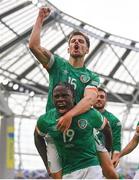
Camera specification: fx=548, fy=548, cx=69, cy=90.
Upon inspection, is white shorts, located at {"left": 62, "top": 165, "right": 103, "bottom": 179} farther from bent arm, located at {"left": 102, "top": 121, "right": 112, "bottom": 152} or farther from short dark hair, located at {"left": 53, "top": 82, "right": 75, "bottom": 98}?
short dark hair, located at {"left": 53, "top": 82, "right": 75, "bottom": 98}

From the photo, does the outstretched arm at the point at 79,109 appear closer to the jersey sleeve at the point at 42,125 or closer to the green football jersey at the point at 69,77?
the green football jersey at the point at 69,77

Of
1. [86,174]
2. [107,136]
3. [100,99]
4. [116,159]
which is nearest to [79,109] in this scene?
[86,174]

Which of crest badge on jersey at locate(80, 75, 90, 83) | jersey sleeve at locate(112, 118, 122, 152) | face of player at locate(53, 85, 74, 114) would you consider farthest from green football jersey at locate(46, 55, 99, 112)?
jersey sleeve at locate(112, 118, 122, 152)

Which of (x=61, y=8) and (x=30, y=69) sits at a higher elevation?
(x=61, y=8)

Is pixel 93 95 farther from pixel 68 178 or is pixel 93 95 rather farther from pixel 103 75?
pixel 103 75

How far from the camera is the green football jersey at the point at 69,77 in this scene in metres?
5.53

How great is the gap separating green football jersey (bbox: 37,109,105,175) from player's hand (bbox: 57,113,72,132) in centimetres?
18

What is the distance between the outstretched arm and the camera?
16.0 ft

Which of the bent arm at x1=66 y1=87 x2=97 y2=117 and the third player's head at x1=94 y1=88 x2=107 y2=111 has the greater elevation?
the bent arm at x1=66 y1=87 x2=97 y2=117

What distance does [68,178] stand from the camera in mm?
5293

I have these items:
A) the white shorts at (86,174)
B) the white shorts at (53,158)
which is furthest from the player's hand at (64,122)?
the white shorts at (86,174)

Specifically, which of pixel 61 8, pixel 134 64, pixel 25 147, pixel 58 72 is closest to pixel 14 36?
pixel 61 8

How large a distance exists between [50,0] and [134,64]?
8.97 meters

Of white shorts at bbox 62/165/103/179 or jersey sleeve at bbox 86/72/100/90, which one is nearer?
white shorts at bbox 62/165/103/179
